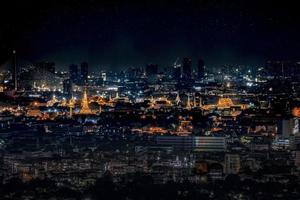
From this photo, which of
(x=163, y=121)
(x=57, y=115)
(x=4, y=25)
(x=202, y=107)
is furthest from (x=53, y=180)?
(x=202, y=107)

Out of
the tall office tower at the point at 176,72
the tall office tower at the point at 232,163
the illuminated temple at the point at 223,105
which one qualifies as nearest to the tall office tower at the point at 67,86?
the tall office tower at the point at 176,72

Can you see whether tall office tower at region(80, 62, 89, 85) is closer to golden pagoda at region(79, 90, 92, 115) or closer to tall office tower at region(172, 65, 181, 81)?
golden pagoda at region(79, 90, 92, 115)

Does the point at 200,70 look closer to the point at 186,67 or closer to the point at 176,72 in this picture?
the point at 186,67

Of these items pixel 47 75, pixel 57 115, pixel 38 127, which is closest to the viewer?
pixel 38 127

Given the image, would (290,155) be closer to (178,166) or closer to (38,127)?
(178,166)

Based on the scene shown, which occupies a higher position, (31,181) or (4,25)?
(4,25)

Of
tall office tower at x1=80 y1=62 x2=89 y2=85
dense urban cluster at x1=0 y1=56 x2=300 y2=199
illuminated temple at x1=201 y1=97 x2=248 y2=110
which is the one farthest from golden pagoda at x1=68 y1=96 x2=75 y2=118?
illuminated temple at x1=201 y1=97 x2=248 y2=110
